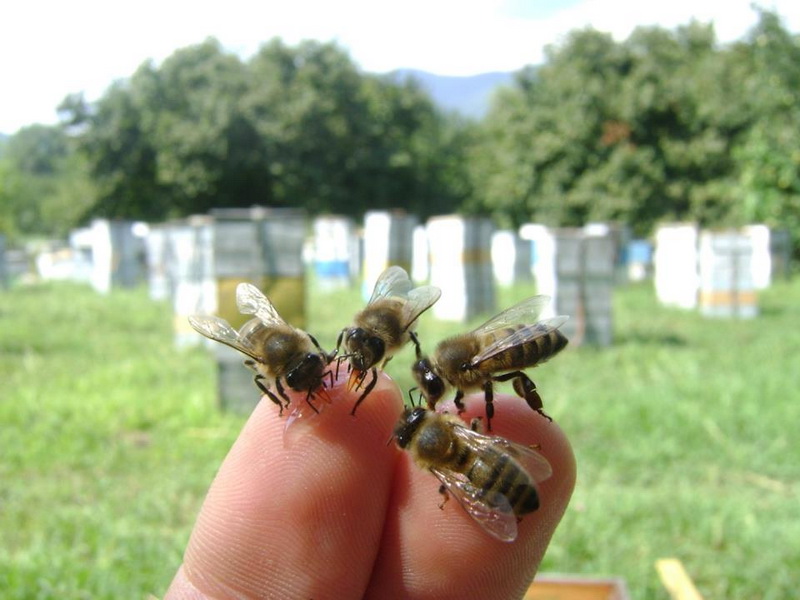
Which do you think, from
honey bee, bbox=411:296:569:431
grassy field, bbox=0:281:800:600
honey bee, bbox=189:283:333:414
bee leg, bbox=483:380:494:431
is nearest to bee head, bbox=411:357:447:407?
honey bee, bbox=411:296:569:431

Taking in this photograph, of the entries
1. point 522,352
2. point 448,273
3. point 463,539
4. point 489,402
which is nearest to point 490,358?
point 522,352

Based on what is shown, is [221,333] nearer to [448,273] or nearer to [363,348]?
[363,348]

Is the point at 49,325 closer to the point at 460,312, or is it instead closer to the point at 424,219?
the point at 460,312

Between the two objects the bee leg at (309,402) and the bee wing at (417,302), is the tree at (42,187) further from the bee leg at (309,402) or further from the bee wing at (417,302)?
the bee leg at (309,402)

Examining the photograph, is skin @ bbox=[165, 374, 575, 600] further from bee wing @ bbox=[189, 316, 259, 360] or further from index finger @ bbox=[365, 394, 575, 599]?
bee wing @ bbox=[189, 316, 259, 360]

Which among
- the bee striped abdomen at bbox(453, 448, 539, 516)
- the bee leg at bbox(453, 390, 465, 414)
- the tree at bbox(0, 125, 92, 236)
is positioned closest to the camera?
the bee striped abdomen at bbox(453, 448, 539, 516)

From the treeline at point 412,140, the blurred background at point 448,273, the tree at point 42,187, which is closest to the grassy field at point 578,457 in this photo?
the blurred background at point 448,273
